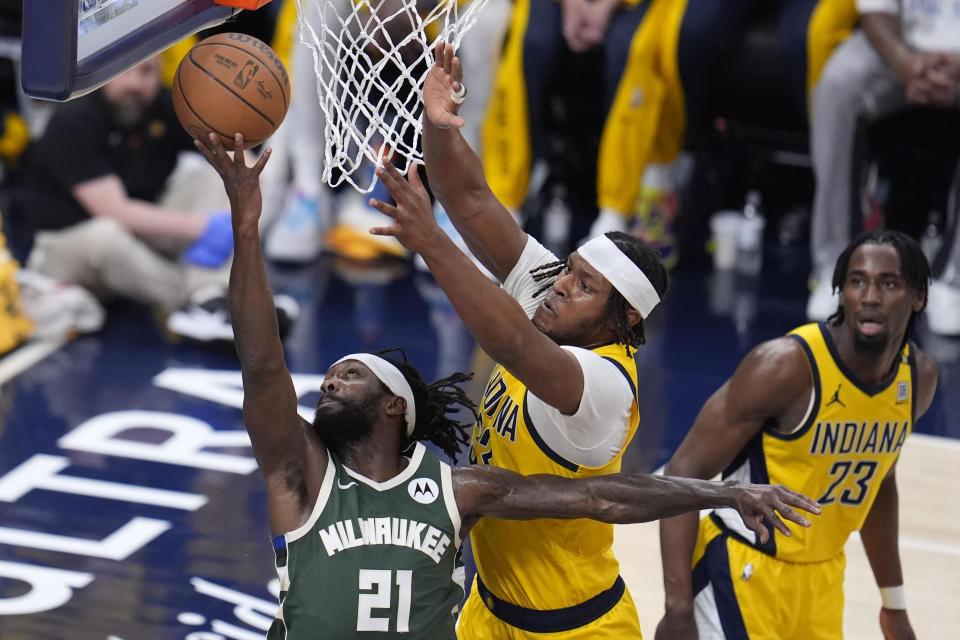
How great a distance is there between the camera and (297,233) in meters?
8.38

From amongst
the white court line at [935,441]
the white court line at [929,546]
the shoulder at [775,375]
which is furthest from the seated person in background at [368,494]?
the white court line at [935,441]

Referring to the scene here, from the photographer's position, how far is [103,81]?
3.05 metres

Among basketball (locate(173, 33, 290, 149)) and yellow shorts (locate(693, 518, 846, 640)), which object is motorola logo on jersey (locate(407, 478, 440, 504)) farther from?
yellow shorts (locate(693, 518, 846, 640))

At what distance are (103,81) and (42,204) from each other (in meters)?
4.53

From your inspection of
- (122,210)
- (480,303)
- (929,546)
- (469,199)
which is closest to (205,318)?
(122,210)

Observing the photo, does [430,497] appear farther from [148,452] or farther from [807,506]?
[148,452]

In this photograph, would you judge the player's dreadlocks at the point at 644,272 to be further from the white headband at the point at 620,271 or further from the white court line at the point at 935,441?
the white court line at the point at 935,441

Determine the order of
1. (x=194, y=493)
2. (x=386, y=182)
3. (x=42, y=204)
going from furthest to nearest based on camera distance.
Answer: (x=42, y=204)
(x=194, y=493)
(x=386, y=182)

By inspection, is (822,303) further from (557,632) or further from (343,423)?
(343,423)

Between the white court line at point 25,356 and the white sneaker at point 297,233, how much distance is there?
163 cm

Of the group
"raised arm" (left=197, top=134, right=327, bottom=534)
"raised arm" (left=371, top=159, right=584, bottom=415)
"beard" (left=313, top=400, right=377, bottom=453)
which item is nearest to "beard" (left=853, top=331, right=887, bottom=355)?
"raised arm" (left=371, top=159, right=584, bottom=415)

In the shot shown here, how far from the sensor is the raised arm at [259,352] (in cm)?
304

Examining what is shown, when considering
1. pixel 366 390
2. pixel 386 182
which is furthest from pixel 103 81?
pixel 366 390

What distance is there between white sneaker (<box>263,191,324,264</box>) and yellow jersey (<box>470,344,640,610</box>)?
4.83m
